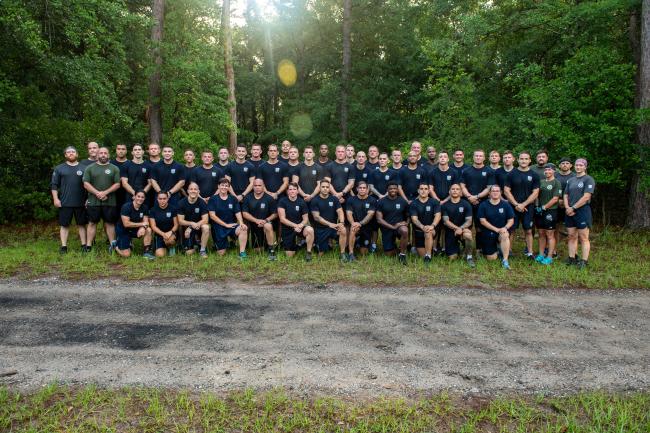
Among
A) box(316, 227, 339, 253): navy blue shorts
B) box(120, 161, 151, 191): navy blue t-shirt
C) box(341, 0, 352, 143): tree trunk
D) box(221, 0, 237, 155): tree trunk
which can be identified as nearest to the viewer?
box(316, 227, 339, 253): navy blue shorts

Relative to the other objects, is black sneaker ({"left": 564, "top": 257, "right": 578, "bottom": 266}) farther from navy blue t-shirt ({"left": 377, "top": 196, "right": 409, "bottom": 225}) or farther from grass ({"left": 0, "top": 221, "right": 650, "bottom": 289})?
navy blue t-shirt ({"left": 377, "top": 196, "right": 409, "bottom": 225})

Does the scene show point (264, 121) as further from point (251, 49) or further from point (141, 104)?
point (141, 104)

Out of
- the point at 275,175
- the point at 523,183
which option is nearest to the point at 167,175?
the point at 275,175

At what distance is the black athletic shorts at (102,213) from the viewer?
31.3 ft

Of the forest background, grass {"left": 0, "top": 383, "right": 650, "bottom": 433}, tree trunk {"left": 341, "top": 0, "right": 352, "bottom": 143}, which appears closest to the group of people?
the forest background

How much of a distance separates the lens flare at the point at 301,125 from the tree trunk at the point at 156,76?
36.3 ft

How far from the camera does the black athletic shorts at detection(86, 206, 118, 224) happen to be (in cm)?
953

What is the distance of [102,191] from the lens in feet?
31.2

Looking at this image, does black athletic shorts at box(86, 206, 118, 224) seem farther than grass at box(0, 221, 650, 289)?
Yes

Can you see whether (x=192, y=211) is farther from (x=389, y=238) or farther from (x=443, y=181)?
(x=443, y=181)

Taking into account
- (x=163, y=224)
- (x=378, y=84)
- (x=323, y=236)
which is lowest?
(x=323, y=236)

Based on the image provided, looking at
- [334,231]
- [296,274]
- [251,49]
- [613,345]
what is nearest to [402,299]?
[296,274]

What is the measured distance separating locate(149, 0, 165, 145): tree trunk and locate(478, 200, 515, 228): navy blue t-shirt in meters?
12.4

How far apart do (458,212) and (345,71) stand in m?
16.4
